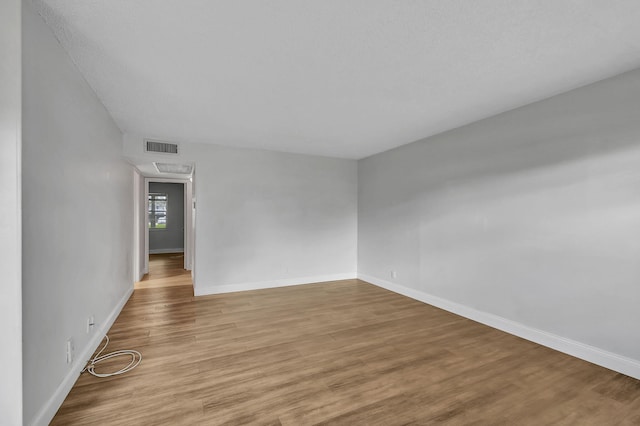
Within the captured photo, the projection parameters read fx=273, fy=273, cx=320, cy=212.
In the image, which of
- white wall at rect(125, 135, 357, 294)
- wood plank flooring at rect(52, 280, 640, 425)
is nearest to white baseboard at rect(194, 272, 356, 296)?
white wall at rect(125, 135, 357, 294)

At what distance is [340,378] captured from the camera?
2.17 m

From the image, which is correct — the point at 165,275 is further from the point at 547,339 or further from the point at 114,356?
the point at 547,339

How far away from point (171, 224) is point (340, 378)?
9432 millimetres

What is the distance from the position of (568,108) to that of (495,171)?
2.78 feet

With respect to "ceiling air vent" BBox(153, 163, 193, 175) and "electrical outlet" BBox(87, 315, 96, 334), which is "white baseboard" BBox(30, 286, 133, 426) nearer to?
"electrical outlet" BBox(87, 315, 96, 334)

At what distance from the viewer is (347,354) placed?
2.55 metres

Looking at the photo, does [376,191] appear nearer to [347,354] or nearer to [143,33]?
[347,354]

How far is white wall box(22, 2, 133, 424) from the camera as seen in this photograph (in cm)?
151

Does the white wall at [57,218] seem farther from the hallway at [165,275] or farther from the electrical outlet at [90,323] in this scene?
the hallway at [165,275]

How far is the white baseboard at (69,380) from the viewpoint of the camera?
160cm

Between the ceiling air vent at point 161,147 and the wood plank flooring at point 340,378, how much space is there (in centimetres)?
236

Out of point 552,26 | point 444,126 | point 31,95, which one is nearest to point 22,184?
point 31,95

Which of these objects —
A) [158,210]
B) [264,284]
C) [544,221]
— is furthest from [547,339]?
[158,210]

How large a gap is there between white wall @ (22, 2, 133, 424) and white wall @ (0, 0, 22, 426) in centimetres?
6
